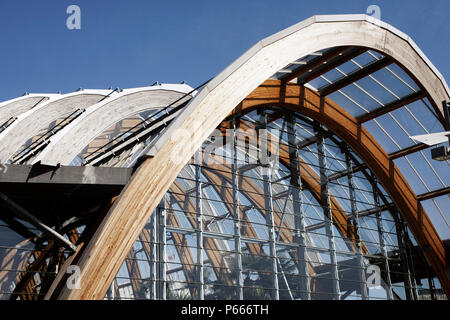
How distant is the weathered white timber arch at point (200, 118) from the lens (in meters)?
11.7

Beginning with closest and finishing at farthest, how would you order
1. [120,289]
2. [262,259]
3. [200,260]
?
[200,260], [262,259], [120,289]

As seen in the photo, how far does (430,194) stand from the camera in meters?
24.3

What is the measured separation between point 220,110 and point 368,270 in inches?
509

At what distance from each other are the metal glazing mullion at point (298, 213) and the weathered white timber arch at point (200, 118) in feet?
18.0

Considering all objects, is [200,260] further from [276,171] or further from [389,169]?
[389,169]

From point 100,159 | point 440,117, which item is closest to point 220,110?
point 100,159

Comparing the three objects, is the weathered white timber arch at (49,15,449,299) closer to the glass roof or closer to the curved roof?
the curved roof

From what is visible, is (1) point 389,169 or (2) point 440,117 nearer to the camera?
(2) point 440,117

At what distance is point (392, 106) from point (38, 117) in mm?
14505

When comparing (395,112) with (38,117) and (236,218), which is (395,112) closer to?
(236,218)

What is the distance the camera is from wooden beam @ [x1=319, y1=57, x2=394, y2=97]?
19.5 meters

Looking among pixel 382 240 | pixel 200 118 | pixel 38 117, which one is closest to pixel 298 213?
pixel 382 240

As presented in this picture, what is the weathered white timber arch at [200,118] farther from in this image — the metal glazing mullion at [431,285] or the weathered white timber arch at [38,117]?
the metal glazing mullion at [431,285]
